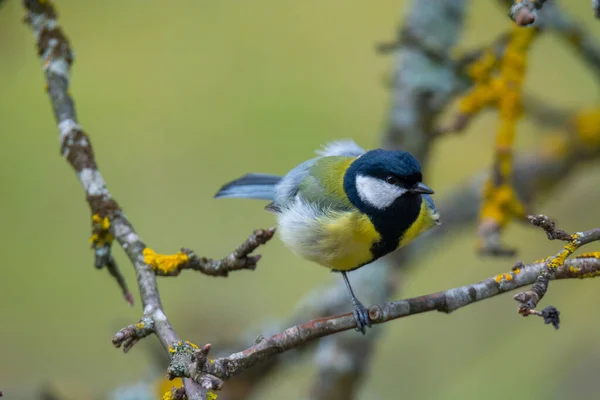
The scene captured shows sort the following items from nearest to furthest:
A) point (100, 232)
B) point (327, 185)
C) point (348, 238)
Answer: point (100, 232)
point (348, 238)
point (327, 185)

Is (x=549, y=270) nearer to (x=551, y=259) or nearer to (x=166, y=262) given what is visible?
(x=551, y=259)

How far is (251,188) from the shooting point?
83.9 inches

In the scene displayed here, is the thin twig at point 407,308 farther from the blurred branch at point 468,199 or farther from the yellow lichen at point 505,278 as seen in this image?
the blurred branch at point 468,199

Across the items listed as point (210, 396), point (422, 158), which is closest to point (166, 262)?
point (210, 396)

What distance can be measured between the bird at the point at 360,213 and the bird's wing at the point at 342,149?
0.19 m

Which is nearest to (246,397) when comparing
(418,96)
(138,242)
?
(138,242)

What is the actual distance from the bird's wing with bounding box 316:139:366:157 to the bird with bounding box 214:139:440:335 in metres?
0.19

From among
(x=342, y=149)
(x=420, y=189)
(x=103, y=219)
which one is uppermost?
(x=342, y=149)

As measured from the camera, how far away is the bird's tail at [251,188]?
2.11 meters

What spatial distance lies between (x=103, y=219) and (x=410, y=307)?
2.63ft

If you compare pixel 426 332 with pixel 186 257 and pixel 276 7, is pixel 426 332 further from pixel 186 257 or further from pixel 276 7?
pixel 276 7

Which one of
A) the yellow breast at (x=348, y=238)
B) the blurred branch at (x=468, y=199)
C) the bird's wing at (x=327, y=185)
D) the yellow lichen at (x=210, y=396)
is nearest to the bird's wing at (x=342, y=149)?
the bird's wing at (x=327, y=185)

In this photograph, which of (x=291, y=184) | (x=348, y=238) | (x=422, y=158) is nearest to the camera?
(x=348, y=238)

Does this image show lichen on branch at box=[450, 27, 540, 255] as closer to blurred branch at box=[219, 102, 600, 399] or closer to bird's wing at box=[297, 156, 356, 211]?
bird's wing at box=[297, 156, 356, 211]
